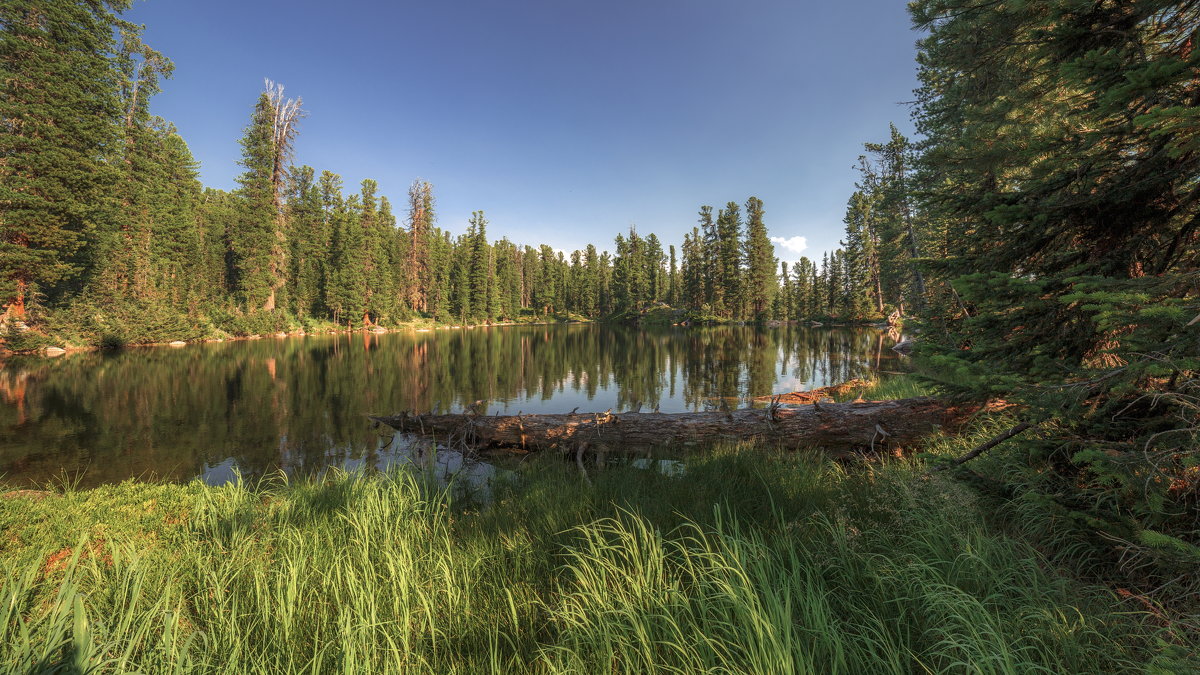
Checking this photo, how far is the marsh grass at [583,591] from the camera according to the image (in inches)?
74.9

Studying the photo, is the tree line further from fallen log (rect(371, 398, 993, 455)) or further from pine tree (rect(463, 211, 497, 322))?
fallen log (rect(371, 398, 993, 455))

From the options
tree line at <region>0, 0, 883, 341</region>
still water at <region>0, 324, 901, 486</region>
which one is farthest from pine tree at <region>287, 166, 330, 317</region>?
still water at <region>0, 324, 901, 486</region>

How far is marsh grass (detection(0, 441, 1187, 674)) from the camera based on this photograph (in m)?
1.90

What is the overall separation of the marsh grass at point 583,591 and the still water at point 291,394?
369 cm

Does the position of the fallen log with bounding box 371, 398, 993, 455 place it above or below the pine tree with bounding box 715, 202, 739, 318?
below

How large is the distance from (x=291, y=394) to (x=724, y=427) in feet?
47.4

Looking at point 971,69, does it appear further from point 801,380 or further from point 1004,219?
point 801,380

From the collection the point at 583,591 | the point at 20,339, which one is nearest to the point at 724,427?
the point at 583,591

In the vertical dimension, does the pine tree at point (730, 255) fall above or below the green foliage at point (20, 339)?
above

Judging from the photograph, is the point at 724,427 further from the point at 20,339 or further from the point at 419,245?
the point at 419,245

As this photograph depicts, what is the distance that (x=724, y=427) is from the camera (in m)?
6.65

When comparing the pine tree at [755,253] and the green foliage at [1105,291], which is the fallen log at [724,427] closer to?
the green foliage at [1105,291]

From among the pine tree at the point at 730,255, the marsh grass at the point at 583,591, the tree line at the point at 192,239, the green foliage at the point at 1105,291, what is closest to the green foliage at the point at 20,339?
the tree line at the point at 192,239

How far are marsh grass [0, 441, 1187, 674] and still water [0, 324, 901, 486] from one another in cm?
369
